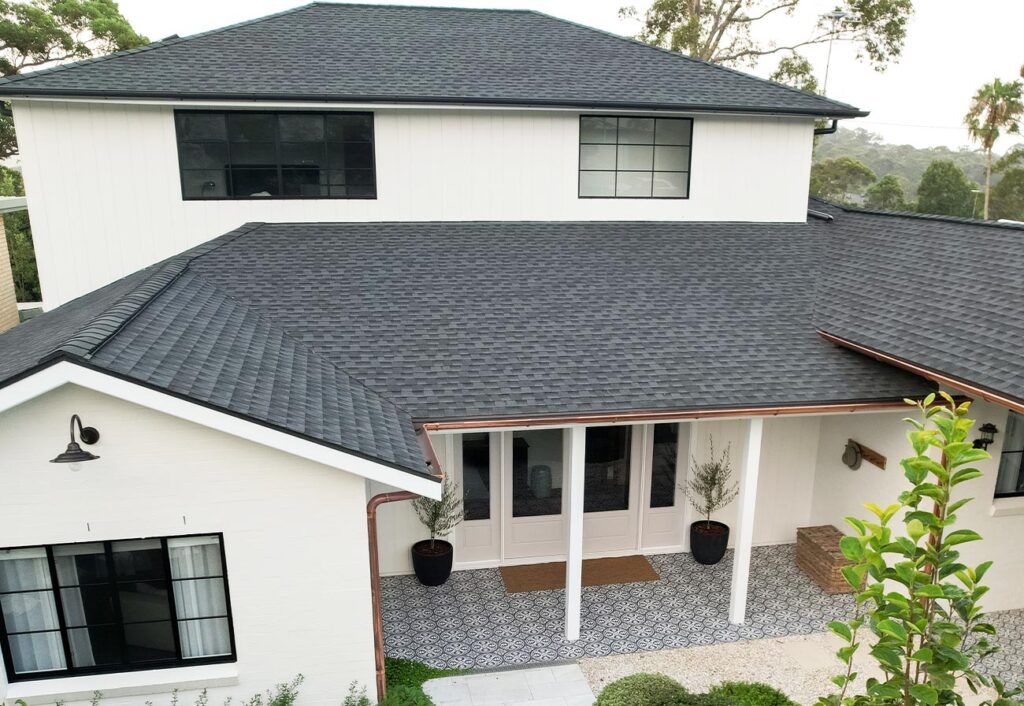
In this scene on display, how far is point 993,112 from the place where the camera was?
149 ft

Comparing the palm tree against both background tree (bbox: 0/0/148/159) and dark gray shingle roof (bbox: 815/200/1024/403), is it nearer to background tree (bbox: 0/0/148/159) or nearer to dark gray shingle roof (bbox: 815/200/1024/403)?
dark gray shingle roof (bbox: 815/200/1024/403)

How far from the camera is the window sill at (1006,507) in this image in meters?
9.86

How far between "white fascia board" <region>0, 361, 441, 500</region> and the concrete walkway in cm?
287

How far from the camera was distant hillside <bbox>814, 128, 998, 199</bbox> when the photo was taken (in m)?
79.7

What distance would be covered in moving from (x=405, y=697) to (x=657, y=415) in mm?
4357

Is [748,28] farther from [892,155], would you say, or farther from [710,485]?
[892,155]

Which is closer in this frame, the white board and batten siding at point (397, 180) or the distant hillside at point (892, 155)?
the white board and batten siding at point (397, 180)

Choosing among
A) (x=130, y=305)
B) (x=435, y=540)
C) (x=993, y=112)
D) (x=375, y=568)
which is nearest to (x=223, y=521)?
(x=375, y=568)

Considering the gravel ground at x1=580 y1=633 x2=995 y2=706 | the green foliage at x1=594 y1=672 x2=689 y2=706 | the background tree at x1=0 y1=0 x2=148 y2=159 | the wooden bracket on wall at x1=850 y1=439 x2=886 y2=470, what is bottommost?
the gravel ground at x1=580 y1=633 x2=995 y2=706

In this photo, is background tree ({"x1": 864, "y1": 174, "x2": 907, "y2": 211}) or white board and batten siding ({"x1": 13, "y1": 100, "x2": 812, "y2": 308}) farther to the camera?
background tree ({"x1": 864, "y1": 174, "x2": 907, "y2": 211})

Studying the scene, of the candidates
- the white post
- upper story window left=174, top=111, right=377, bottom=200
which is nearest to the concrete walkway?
the white post

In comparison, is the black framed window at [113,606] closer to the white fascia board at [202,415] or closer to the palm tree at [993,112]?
the white fascia board at [202,415]

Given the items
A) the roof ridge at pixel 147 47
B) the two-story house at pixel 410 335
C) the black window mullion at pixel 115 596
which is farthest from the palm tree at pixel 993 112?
the black window mullion at pixel 115 596

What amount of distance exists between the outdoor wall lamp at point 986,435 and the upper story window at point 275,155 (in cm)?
989
